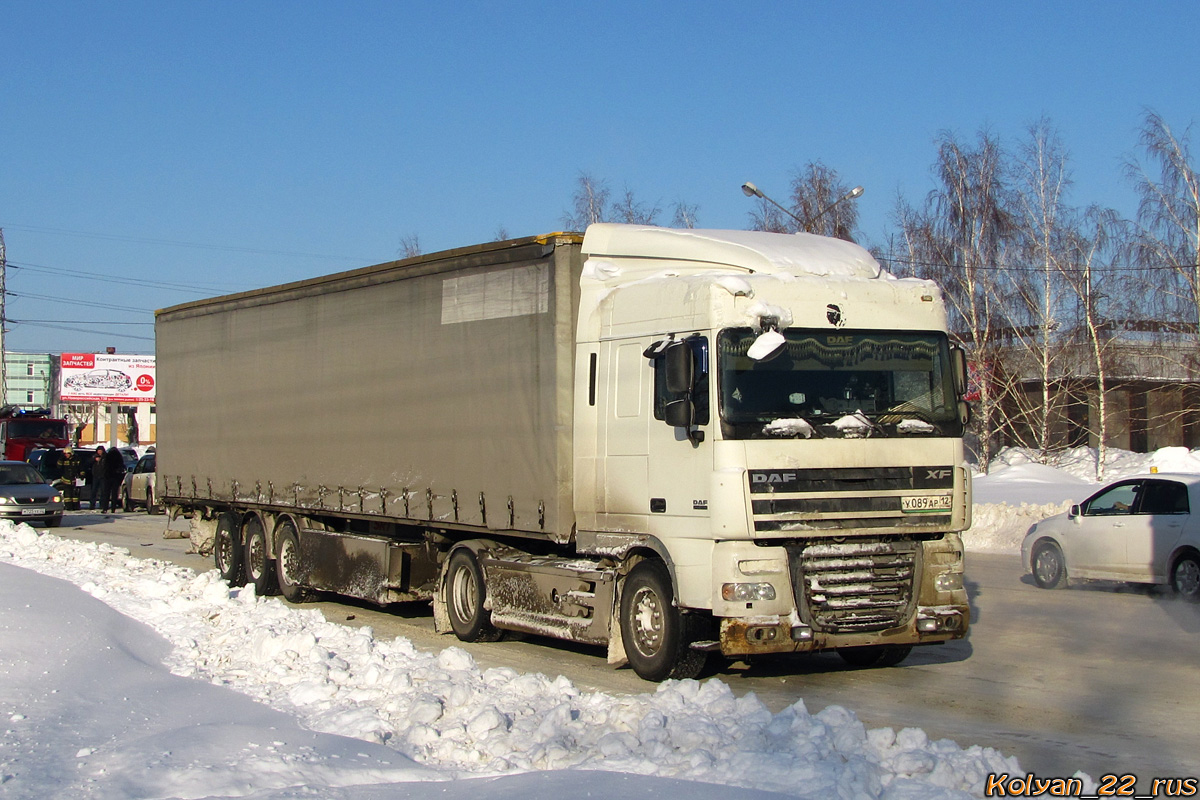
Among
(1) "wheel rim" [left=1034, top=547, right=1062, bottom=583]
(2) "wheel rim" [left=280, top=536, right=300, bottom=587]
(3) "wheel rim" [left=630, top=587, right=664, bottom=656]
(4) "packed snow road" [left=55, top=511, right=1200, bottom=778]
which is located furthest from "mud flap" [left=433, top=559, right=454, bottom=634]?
(1) "wheel rim" [left=1034, top=547, right=1062, bottom=583]

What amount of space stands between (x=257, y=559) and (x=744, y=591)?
31.0ft

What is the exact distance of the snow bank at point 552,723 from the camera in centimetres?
626

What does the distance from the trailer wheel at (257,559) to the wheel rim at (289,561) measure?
0.36 m

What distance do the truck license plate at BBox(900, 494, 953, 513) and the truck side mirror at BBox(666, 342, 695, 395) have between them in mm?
1946

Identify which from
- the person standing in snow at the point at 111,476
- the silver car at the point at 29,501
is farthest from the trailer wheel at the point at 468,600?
the person standing in snow at the point at 111,476

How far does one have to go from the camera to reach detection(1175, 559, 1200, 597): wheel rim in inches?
560

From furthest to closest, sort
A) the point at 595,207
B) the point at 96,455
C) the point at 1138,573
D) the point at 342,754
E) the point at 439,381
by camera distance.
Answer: the point at 595,207, the point at 96,455, the point at 1138,573, the point at 439,381, the point at 342,754

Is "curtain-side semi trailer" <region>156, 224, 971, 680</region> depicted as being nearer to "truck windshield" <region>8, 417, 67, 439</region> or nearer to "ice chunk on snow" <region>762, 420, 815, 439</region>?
"ice chunk on snow" <region>762, 420, 815, 439</region>

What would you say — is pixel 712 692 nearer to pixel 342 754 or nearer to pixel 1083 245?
pixel 342 754

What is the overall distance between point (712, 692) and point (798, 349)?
2.83m

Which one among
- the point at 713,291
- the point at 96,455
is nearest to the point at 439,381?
the point at 713,291

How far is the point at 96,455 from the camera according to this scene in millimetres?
39281

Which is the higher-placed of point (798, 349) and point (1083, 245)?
point (1083, 245)

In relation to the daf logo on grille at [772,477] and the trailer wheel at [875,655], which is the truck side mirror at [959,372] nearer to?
the daf logo on grille at [772,477]
